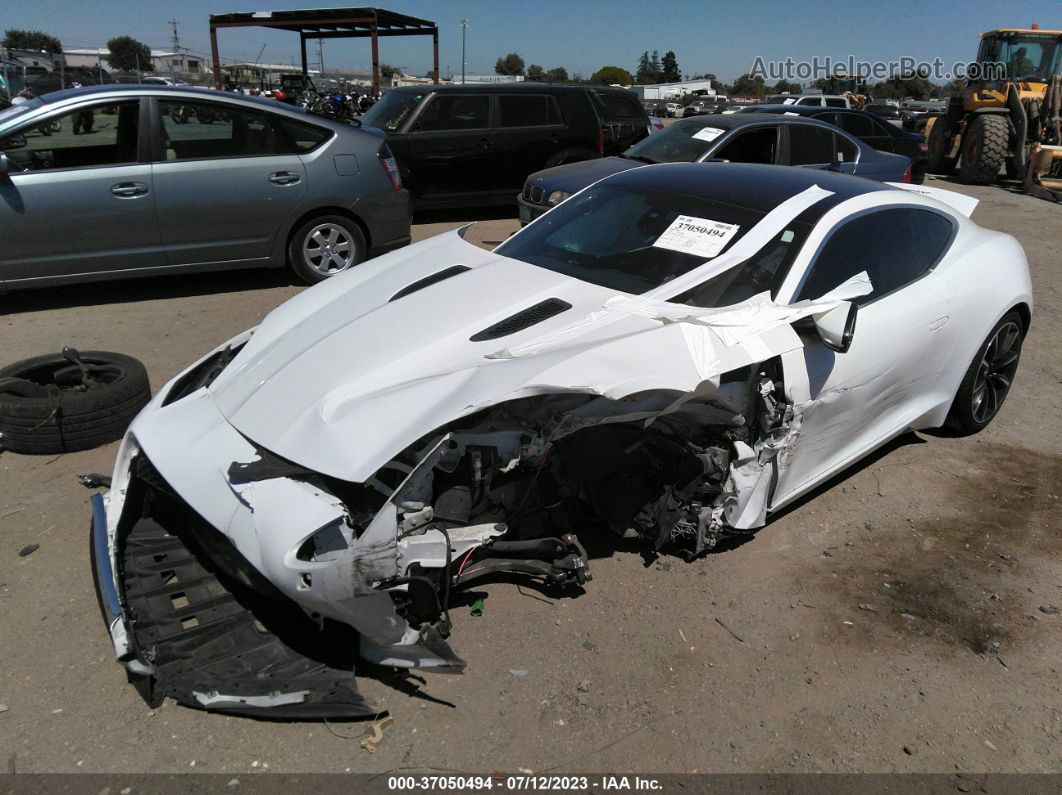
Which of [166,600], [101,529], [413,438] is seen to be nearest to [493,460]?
[413,438]

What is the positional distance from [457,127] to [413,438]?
8.46 metres

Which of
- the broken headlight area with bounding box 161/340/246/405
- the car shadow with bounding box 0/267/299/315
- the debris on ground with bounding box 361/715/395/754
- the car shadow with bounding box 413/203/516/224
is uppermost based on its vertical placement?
the broken headlight area with bounding box 161/340/246/405

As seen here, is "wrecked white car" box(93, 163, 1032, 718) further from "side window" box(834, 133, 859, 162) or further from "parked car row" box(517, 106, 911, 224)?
"side window" box(834, 133, 859, 162)

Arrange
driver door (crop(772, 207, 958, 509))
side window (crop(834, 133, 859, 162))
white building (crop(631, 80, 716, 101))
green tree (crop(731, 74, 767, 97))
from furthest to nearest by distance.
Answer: green tree (crop(731, 74, 767, 97)) < white building (crop(631, 80, 716, 101)) < side window (crop(834, 133, 859, 162)) < driver door (crop(772, 207, 958, 509))

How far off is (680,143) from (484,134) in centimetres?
278

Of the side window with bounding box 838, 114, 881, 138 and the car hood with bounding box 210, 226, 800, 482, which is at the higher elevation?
the side window with bounding box 838, 114, 881, 138

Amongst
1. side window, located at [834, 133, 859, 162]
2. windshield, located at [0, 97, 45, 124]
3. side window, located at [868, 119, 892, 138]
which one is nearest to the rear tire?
side window, located at [834, 133, 859, 162]

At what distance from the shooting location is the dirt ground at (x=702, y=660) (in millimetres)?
2465

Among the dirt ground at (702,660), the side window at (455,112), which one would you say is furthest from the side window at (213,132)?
the dirt ground at (702,660)

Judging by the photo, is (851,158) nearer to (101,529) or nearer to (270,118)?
(270,118)

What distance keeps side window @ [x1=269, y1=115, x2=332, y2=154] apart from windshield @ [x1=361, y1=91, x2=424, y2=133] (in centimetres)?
292

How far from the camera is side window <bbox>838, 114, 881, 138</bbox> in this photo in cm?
1230

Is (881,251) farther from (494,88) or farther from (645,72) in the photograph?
(645,72)

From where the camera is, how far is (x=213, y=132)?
6746 mm
